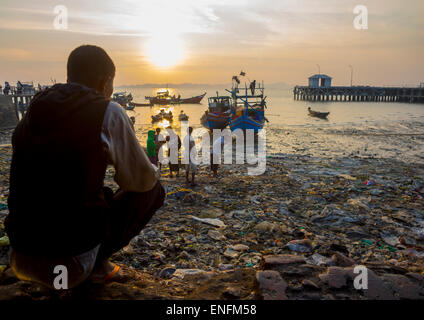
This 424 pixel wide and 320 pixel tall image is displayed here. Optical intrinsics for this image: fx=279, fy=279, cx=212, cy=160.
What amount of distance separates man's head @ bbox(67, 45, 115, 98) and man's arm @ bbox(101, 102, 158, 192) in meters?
0.25

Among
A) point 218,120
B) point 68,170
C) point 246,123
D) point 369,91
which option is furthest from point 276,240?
point 369,91

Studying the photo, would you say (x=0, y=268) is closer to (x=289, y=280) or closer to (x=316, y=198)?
(x=289, y=280)

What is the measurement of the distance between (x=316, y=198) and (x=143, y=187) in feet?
18.2

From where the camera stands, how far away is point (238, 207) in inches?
224

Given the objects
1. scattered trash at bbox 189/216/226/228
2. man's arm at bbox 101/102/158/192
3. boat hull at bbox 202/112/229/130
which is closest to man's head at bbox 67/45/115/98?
man's arm at bbox 101/102/158/192

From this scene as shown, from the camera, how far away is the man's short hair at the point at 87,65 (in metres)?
1.53

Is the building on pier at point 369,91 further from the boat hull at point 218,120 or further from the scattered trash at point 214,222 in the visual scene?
the scattered trash at point 214,222

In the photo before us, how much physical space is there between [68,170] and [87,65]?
612 millimetres

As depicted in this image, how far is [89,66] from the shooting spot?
5.04 ft

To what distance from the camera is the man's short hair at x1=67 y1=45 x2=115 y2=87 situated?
1.53 m

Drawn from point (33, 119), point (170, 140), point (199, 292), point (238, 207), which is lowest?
point (238, 207)

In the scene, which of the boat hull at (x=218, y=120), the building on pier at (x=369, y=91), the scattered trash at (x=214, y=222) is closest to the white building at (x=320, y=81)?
the building on pier at (x=369, y=91)

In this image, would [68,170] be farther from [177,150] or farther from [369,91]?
[369,91]

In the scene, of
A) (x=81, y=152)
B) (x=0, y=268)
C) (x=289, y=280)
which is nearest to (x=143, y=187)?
(x=81, y=152)
